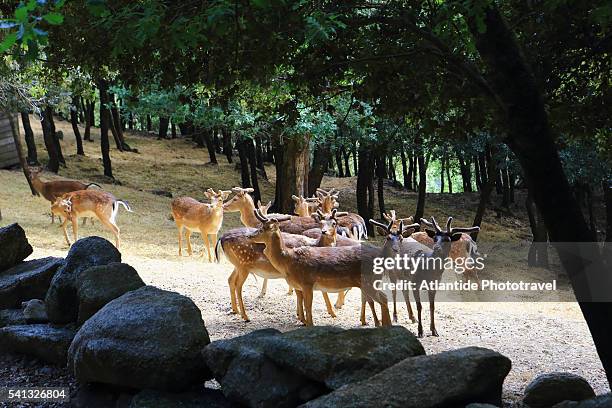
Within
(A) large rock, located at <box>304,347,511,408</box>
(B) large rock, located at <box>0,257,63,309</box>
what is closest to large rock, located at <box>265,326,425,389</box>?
(A) large rock, located at <box>304,347,511,408</box>

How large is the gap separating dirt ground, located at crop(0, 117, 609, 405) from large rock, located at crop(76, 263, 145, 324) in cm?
164

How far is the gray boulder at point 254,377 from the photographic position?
179 inches

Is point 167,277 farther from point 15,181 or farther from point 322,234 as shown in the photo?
point 15,181

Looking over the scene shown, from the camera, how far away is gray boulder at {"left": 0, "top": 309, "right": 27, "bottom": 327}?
7652mm

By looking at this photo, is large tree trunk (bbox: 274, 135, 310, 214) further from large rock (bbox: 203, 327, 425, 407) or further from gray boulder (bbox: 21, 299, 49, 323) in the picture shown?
large rock (bbox: 203, 327, 425, 407)

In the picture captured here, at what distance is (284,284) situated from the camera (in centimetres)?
1152

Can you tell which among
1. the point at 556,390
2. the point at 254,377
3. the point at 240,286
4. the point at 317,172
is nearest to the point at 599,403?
the point at 556,390

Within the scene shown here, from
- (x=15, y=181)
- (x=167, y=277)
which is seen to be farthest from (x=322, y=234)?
(x=15, y=181)

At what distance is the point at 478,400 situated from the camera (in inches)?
164

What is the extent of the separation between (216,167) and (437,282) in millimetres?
24386

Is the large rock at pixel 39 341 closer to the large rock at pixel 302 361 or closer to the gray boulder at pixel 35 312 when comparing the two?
the gray boulder at pixel 35 312

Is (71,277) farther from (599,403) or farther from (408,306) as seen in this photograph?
(599,403)

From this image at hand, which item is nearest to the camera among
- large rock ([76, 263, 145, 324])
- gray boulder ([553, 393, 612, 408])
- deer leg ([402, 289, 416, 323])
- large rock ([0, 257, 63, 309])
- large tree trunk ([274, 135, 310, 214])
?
gray boulder ([553, 393, 612, 408])

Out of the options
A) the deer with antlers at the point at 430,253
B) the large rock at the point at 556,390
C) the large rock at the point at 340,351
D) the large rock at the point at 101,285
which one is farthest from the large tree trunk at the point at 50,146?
the large rock at the point at 556,390
